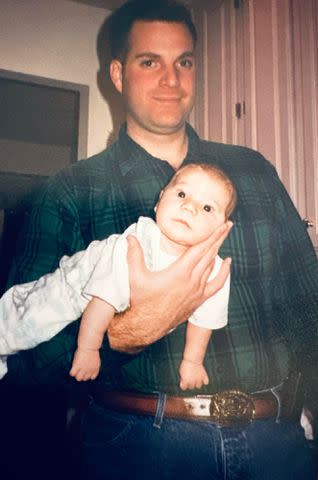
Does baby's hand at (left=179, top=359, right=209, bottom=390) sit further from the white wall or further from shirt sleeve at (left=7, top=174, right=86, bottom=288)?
the white wall

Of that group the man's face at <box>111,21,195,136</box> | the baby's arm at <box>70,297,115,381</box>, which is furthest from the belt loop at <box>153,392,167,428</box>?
the man's face at <box>111,21,195,136</box>

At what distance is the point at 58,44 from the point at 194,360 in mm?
1537

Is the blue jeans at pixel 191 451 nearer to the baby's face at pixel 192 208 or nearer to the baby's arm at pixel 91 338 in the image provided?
the baby's arm at pixel 91 338

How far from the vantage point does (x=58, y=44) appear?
5.64 ft

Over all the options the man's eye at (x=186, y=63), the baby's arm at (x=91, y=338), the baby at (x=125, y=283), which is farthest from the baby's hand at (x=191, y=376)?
the man's eye at (x=186, y=63)

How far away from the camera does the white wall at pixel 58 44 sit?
167 cm

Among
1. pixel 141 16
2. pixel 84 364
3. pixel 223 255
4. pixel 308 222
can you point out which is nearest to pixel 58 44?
pixel 141 16

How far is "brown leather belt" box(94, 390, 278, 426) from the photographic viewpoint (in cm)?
67

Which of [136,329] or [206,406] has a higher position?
[136,329]

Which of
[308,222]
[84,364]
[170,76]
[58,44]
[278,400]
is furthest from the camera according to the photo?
[58,44]

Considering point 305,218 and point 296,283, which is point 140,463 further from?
point 305,218

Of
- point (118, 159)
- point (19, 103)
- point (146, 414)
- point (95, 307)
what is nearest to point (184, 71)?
point (118, 159)

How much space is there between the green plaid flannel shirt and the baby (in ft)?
0.11

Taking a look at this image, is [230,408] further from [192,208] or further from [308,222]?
[308,222]
